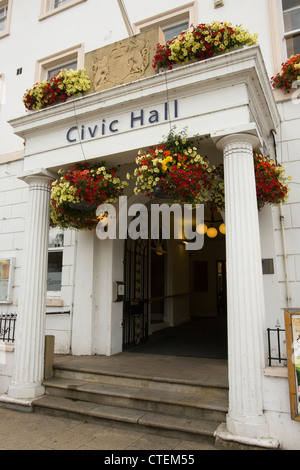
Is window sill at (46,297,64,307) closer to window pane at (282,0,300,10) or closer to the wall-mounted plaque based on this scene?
the wall-mounted plaque

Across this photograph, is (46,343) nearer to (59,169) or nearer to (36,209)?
(36,209)

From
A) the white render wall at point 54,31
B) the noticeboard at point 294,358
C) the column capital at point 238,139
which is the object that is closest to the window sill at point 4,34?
the white render wall at point 54,31

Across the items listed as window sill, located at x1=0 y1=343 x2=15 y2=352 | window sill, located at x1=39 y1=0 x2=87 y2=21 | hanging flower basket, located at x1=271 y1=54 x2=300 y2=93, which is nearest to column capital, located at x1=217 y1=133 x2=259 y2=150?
hanging flower basket, located at x1=271 y1=54 x2=300 y2=93

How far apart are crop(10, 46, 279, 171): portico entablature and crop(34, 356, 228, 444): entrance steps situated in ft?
10.7

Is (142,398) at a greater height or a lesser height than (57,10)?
lesser

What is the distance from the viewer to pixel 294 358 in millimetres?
3381

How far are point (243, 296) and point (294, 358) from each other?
781mm

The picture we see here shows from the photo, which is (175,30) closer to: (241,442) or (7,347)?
(7,347)

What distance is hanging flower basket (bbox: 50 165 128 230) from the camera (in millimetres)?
4910

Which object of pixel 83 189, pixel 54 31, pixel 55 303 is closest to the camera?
pixel 83 189

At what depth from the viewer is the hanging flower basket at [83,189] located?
491 centimetres

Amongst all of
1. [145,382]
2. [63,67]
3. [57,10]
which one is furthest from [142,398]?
[57,10]

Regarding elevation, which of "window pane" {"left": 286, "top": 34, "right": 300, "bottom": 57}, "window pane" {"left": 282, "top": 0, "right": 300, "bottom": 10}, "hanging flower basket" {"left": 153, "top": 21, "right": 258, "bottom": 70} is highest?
"window pane" {"left": 282, "top": 0, "right": 300, "bottom": 10}

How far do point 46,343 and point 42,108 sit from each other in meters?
3.88
